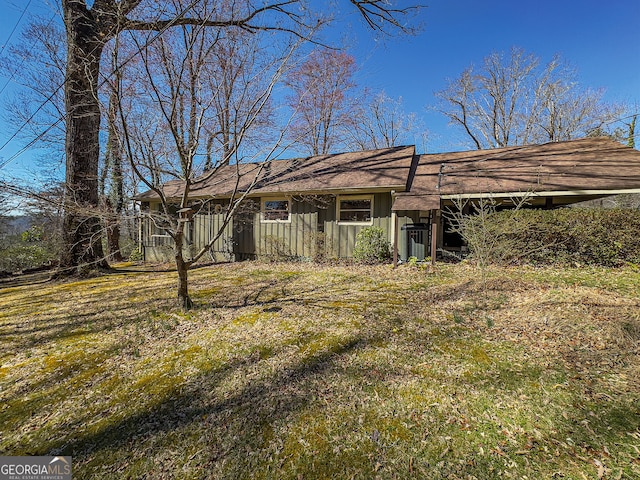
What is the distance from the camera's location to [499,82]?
67.6ft

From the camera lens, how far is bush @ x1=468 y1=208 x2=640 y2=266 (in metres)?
6.25

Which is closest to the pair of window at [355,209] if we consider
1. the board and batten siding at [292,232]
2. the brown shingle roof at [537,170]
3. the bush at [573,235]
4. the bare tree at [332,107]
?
the board and batten siding at [292,232]

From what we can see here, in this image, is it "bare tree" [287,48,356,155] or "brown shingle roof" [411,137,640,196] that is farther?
"bare tree" [287,48,356,155]

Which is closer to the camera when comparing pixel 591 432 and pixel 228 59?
pixel 591 432

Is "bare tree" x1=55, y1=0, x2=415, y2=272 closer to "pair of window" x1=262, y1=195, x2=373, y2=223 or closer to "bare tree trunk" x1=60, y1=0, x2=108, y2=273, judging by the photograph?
"bare tree trunk" x1=60, y1=0, x2=108, y2=273

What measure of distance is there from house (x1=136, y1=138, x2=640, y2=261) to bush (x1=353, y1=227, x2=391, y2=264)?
34 cm

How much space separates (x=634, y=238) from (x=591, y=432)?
682 centimetres

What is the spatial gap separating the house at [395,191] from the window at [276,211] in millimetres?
37

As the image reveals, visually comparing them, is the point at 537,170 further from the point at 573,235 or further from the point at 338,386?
the point at 338,386

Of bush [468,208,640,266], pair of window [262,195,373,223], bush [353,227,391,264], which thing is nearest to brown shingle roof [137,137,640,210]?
pair of window [262,195,373,223]

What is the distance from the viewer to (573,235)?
665 centimetres

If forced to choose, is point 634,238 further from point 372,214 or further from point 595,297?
point 372,214

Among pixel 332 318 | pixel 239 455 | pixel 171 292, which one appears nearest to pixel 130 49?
pixel 171 292

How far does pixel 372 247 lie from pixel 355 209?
1679mm
